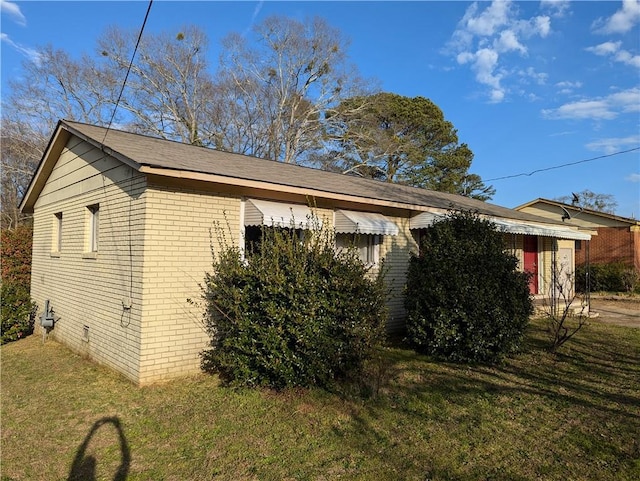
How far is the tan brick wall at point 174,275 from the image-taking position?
6.52m

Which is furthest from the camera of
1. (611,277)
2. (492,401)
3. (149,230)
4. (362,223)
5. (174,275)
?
(611,277)

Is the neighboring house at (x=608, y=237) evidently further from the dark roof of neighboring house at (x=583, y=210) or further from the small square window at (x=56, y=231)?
the small square window at (x=56, y=231)

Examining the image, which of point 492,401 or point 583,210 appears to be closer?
point 492,401

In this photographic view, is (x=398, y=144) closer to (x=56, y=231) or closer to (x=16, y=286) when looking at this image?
(x=56, y=231)

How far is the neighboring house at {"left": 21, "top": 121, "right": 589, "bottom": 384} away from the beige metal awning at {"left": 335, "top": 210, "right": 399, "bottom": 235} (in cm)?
3

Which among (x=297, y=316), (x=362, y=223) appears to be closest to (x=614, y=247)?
Result: (x=362, y=223)

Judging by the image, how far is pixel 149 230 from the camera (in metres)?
6.54

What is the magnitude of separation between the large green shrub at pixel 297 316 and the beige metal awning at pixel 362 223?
2.75 metres

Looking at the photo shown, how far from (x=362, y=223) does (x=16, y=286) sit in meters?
9.61

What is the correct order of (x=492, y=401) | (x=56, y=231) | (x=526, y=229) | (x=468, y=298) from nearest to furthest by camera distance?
(x=492, y=401), (x=468, y=298), (x=56, y=231), (x=526, y=229)

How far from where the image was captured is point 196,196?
23.4 feet

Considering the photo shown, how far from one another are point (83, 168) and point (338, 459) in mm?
8083

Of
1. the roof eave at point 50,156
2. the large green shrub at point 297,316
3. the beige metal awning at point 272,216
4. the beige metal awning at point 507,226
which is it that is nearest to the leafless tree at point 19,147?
the roof eave at point 50,156

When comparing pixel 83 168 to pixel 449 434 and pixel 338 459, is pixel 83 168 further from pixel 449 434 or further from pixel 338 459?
pixel 449 434
